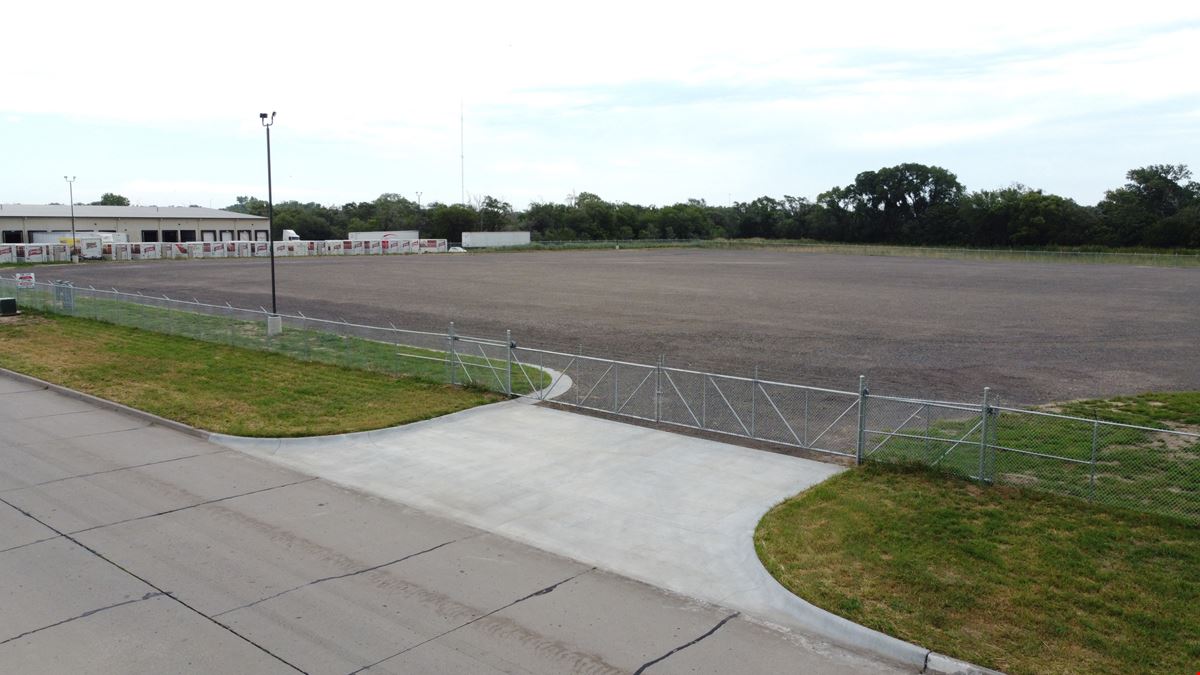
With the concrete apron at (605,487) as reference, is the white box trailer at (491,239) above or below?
above

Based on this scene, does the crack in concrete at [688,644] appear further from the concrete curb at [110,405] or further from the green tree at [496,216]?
the green tree at [496,216]

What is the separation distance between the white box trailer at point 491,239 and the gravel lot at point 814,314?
51959 millimetres

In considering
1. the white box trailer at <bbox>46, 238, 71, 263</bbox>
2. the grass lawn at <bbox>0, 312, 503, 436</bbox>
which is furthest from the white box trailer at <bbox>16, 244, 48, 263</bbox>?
the grass lawn at <bbox>0, 312, 503, 436</bbox>

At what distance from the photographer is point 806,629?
9570 millimetres

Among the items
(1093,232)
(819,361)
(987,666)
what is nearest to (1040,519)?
(987,666)

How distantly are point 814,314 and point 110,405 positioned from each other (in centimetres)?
3000

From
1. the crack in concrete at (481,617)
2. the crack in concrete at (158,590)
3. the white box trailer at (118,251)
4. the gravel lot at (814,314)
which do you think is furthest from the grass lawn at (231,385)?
the white box trailer at (118,251)

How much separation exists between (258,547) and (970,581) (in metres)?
9.39

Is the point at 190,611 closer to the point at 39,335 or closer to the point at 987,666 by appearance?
the point at 987,666

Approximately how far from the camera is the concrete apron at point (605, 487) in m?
10.7

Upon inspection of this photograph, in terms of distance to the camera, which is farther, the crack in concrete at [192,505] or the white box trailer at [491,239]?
the white box trailer at [491,239]

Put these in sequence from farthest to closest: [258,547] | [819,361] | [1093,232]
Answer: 1. [1093,232]
2. [819,361]
3. [258,547]

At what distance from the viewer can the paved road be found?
341 inches

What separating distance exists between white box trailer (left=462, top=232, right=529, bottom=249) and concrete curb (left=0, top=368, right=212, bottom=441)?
341ft
